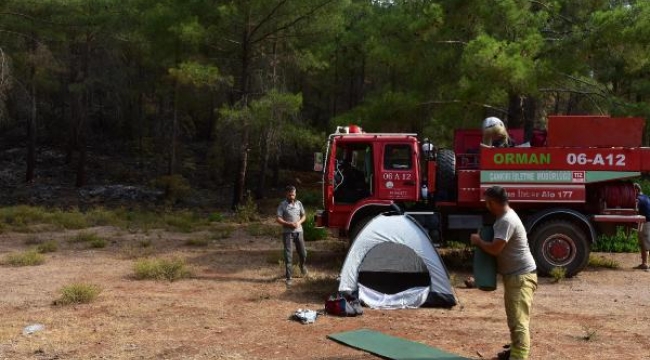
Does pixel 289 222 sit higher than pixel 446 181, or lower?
lower

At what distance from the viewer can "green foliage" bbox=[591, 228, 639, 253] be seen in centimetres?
1457

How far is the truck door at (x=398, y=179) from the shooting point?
1117cm

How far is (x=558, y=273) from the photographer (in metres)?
10.6

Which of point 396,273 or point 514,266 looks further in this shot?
point 396,273

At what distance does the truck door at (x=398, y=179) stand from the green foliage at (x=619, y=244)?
237 inches

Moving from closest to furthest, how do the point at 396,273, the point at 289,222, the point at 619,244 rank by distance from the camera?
the point at 396,273, the point at 289,222, the point at 619,244

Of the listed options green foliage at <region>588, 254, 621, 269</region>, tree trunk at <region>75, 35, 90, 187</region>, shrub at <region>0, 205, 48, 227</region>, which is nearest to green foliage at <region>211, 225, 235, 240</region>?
shrub at <region>0, 205, 48, 227</region>

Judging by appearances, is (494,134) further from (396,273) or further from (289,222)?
(289,222)

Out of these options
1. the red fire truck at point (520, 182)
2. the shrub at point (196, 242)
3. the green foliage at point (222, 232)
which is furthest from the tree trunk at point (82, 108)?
the red fire truck at point (520, 182)

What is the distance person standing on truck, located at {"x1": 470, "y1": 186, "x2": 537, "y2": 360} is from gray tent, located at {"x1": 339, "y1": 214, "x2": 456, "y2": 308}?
2.80 m

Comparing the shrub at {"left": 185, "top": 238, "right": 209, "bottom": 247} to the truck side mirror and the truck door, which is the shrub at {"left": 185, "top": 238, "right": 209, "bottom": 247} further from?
the truck door

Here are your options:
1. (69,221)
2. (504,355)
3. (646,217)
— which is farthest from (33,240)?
(646,217)

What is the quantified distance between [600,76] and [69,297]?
16267 millimetres

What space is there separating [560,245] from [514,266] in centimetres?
537
